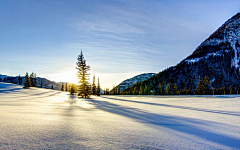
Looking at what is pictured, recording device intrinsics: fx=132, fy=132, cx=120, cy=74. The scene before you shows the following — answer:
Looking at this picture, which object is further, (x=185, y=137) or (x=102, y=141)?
(x=185, y=137)

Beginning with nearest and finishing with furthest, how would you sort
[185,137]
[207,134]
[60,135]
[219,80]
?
[60,135]
[185,137]
[207,134]
[219,80]

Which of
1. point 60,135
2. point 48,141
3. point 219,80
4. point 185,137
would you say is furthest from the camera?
point 219,80

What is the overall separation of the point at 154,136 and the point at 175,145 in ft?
2.02

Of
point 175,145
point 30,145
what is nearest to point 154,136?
point 175,145

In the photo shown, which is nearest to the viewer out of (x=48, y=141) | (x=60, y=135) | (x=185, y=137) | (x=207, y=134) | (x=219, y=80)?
(x=48, y=141)

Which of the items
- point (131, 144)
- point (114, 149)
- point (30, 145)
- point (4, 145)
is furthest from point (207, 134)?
point (4, 145)

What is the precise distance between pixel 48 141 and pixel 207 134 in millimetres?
4131

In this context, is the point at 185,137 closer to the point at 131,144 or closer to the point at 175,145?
the point at 175,145

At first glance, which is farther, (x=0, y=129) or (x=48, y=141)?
(x=0, y=129)

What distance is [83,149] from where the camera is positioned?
2.54 m

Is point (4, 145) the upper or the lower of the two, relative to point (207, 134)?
upper

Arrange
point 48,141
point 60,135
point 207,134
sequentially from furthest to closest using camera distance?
point 207,134 → point 60,135 → point 48,141

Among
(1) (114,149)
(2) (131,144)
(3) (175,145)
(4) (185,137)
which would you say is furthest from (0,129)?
(4) (185,137)

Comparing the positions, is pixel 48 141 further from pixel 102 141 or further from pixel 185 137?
pixel 185 137
